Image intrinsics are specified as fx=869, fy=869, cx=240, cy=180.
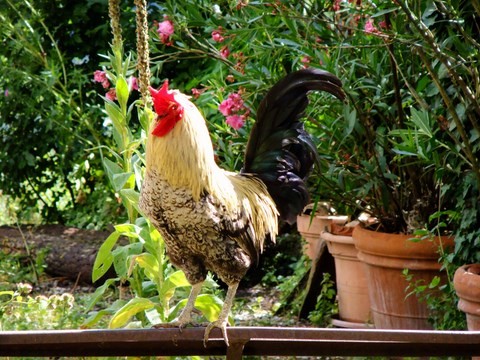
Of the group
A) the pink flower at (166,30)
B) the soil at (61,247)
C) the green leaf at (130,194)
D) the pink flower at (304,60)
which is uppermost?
the pink flower at (166,30)

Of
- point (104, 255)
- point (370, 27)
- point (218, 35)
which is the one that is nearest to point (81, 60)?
point (218, 35)

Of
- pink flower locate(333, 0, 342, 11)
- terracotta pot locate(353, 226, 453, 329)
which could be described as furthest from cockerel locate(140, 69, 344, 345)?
terracotta pot locate(353, 226, 453, 329)

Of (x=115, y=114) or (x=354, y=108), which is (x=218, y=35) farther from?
(x=115, y=114)

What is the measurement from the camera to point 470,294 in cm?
348

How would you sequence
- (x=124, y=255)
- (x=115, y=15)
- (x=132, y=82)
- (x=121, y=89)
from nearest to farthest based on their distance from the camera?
1. (x=115, y=15)
2. (x=121, y=89)
3. (x=124, y=255)
4. (x=132, y=82)

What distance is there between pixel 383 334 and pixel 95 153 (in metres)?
5.18

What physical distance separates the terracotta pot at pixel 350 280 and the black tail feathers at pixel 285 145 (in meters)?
1.71

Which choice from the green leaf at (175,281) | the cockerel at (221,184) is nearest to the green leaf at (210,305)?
the green leaf at (175,281)

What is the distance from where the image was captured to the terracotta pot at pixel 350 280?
498 cm

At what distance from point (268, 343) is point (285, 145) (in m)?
1.21

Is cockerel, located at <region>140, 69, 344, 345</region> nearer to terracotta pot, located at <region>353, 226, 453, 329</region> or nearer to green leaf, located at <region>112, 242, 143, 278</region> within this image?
green leaf, located at <region>112, 242, 143, 278</region>

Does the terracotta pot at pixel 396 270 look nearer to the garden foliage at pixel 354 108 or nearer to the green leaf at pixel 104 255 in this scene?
the garden foliage at pixel 354 108

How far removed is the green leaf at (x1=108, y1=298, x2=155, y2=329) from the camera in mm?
3182

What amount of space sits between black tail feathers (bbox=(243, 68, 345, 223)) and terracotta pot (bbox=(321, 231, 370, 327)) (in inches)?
67.1
